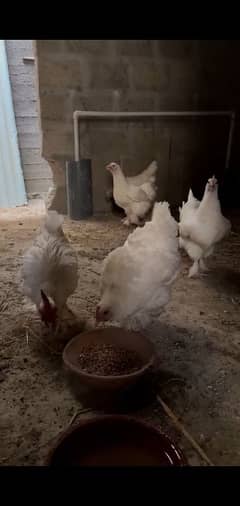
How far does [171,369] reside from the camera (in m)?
1.92

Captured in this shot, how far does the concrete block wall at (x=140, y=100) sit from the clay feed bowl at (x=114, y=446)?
335 centimetres

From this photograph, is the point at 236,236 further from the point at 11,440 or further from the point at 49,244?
the point at 11,440

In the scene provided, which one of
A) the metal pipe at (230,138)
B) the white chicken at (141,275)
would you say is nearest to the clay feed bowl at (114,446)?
the white chicken at (141,275)

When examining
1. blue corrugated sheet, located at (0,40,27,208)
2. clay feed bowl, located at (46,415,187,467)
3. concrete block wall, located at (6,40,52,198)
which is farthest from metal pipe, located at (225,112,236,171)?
clay feed bowl, located at (46,415,187,467)

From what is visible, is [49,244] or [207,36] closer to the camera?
[207,36]

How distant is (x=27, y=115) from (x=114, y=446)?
17.1 feet

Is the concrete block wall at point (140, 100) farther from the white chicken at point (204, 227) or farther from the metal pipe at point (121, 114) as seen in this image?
the white chicken at point (204, 227)

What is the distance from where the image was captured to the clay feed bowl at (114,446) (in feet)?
4.15

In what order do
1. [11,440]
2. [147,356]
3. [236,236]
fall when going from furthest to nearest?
[236,236] < [147,356] < [11,440]

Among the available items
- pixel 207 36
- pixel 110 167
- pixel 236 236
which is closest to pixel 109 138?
pixel 110 167

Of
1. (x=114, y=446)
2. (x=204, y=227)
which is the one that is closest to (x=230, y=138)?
(x=204, y=227)

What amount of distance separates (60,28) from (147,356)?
4.79 ft

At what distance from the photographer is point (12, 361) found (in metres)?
→ 1.96

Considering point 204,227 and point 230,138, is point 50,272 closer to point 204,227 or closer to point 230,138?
point 204,227
